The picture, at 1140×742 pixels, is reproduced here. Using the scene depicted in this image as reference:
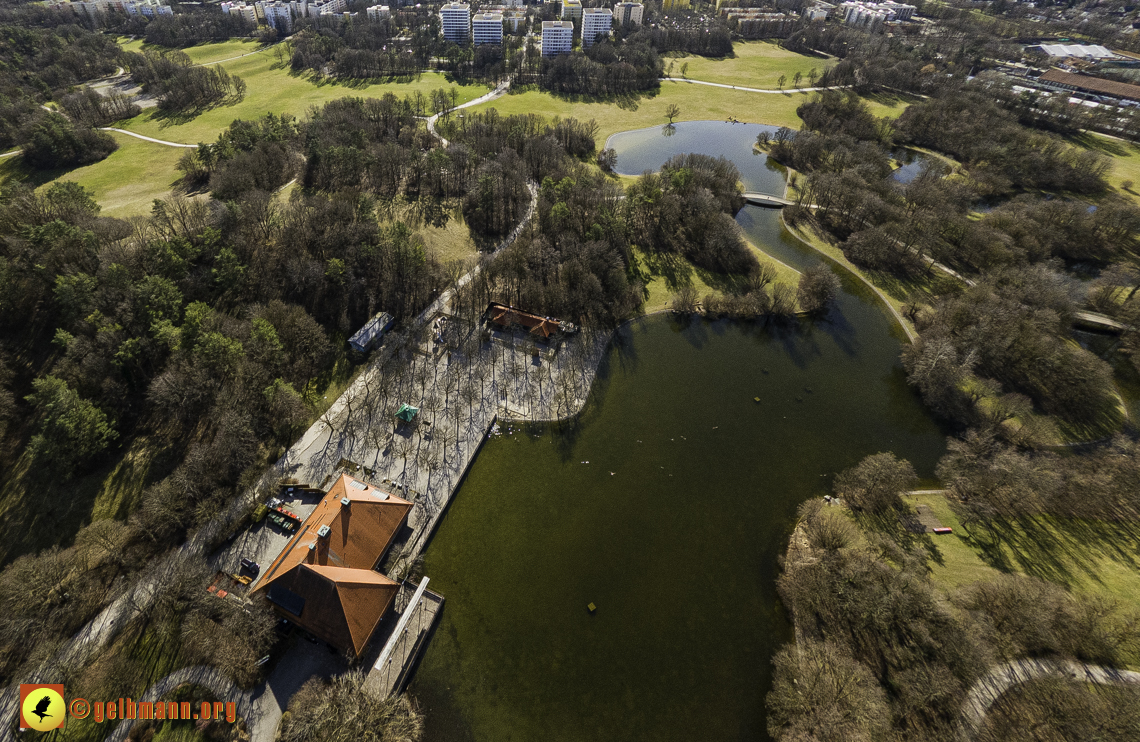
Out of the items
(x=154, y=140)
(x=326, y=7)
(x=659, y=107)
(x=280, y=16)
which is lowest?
(x=154, y=140)

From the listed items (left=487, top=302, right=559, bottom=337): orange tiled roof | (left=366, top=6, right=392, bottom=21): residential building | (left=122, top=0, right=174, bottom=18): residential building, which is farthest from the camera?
(left=366, top=6, right=392, bottom=21): residential building

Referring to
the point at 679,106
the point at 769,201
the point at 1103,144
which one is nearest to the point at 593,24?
the point at 679,106

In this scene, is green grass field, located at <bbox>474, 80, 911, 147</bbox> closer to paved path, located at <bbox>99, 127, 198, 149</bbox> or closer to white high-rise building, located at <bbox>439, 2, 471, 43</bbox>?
white high-rise building, located at <bbox>439, 2, 471, 43</bbox>

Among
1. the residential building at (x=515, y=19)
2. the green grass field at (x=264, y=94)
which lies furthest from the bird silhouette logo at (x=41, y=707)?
the residential building at (x=515, y=19)

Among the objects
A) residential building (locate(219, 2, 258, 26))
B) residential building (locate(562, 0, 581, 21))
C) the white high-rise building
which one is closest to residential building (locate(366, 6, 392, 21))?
the white high-rise building

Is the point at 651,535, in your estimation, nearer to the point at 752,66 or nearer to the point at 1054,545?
the point at 1054,545
